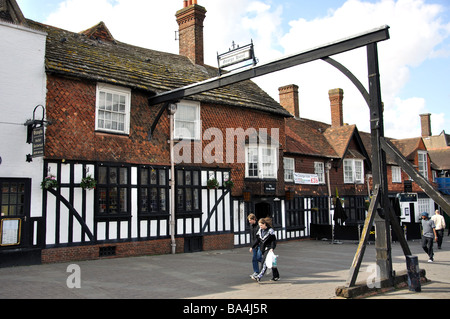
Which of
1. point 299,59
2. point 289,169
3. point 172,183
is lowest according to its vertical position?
point 172,183

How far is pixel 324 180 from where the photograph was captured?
79.5 ft

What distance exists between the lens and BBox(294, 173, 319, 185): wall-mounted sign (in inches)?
869

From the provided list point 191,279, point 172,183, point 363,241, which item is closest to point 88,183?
point 172,183

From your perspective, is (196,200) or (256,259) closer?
(256,259)

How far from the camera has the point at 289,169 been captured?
21906mm

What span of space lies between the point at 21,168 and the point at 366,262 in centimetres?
1088

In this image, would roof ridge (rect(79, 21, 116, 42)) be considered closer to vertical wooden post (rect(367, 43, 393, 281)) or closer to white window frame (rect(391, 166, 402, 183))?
vertical wooden post (rect(367, 43, 393, 281))

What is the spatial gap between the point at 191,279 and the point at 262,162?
31.2ft

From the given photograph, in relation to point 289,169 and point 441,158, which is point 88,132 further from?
point 441,158

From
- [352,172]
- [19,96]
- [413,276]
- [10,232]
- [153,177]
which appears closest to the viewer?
[413,276]

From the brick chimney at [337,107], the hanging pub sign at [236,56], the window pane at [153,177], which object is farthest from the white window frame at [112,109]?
the brick chimney at [337,107]
